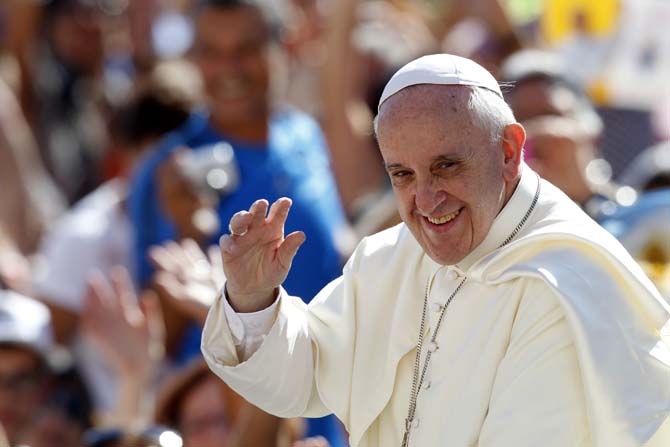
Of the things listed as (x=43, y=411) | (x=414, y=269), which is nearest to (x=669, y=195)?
(x=414, y=269)

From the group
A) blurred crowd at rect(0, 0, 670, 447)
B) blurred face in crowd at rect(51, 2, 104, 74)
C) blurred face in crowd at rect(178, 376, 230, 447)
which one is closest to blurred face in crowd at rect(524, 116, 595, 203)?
blurred crowd at rect(0, 0, 670, 447)

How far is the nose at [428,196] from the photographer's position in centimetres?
302

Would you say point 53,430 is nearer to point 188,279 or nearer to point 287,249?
point 188,279

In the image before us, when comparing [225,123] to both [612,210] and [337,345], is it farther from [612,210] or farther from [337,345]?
[337,345]

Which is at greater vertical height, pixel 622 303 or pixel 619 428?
pixel 622 303

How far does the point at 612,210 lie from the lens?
4.66 m

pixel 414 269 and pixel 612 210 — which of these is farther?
pixel 612 210

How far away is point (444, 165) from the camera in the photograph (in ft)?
9.97

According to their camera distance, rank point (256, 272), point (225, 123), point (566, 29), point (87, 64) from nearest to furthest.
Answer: point (256, 272), point (225, 123), point (566, 29), point (87, 64)

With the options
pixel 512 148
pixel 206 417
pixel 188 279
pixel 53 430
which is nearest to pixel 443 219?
pixel 512 148

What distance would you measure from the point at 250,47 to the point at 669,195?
194 cm

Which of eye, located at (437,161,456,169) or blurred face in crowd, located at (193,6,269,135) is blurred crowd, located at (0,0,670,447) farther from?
eye, located at (437,161,456,169)

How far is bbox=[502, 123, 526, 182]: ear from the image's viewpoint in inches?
122

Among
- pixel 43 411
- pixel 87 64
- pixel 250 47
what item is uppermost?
pixel 250 47
